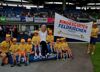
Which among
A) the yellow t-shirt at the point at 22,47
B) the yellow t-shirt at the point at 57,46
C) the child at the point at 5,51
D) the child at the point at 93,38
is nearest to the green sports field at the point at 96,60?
the child at the point at 93,38

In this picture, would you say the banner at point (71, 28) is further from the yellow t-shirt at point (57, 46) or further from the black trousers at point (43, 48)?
the black trousers at point (43, 48)

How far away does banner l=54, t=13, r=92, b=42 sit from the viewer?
671 inches

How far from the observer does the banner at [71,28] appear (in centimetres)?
1705

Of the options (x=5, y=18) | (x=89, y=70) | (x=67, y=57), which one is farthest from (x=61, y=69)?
(x=5, y=18)

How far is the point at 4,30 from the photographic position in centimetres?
2334

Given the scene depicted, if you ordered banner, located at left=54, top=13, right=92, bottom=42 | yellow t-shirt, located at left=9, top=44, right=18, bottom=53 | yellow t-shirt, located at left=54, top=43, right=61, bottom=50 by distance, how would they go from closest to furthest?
yellow t-shirt, located at left=9, top=44, right=18, bottom=53 → yellow t-shirt, located at left=54, top=43, right=61, bottom=50 → banner, located at left=54, top=13, right=92, bottom=42

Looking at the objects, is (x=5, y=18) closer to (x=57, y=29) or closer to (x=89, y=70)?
(x=57, y=29)

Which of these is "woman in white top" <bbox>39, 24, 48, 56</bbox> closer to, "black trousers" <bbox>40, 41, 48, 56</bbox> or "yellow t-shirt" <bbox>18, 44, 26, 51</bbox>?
"black trousers" <bbox>40, 41, 48, 56</bbox>

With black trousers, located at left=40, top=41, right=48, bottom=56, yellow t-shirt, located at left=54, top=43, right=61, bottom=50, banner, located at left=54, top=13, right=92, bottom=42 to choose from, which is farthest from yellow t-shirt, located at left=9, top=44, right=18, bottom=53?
banner, located at left=54, top=13, right=92, bottom=42

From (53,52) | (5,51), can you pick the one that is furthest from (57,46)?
(5,51)

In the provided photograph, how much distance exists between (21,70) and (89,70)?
283 centimetres

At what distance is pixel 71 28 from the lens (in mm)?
17359

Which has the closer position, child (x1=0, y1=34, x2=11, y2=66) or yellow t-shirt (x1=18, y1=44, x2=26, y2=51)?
child (x1=0, y1=34, x2=11, y2=66)

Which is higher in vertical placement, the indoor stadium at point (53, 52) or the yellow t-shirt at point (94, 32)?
the yellow t-shirt at point (94, 32)
